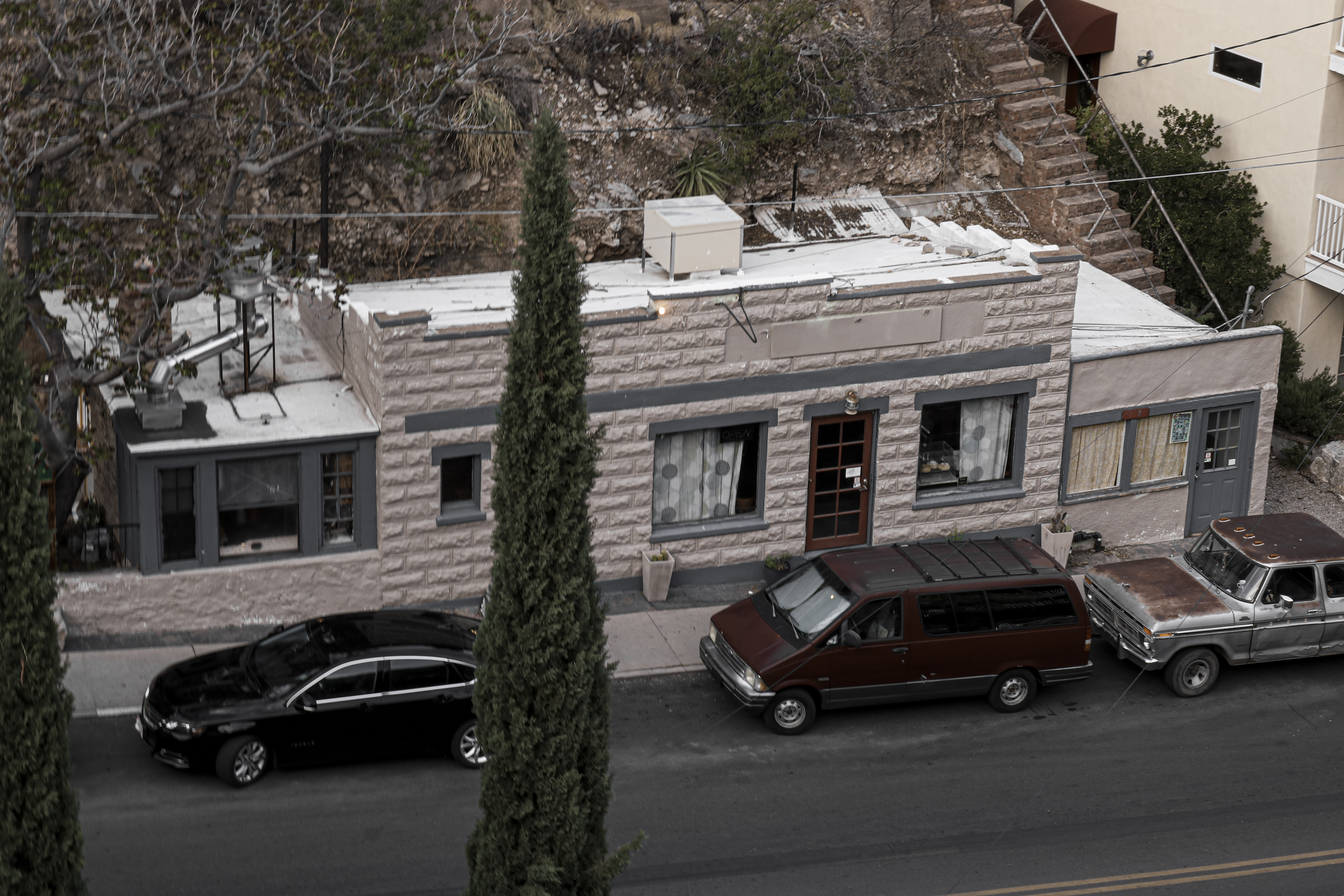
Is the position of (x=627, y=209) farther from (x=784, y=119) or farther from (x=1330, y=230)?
(x=1330, y=230)

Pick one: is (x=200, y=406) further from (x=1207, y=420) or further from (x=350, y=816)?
(x=1207, y=420)

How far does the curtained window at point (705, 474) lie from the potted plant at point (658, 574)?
59 cm

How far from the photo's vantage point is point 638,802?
59.6 feet

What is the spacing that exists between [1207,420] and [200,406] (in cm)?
1510

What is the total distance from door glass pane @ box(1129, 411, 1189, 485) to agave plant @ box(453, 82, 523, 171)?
10777 mm

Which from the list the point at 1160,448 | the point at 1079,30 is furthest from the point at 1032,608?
the point at 1079,30

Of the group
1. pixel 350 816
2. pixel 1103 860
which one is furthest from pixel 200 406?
pixel 1103 860

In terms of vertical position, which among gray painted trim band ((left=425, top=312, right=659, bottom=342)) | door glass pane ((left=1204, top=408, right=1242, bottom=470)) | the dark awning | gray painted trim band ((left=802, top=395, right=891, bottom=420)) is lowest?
door glass pane ((left=1204, top=408, right=1242, bottom=470))

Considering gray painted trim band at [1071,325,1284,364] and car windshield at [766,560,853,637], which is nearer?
car windshield at [766,560,853,637]

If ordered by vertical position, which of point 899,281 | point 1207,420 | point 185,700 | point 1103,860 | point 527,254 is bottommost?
point 1103,860

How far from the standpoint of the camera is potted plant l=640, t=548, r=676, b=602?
22688 millimetres

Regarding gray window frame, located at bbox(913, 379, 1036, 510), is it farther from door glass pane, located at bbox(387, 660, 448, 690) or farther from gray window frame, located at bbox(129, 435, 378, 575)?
door glass pane, located at bbox(387, 660, 448, 690)

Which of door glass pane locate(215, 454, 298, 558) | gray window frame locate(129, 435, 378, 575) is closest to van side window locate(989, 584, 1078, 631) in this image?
gray window frame locate(129, 435, 378, 575)

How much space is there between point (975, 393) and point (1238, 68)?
10.6 meters
